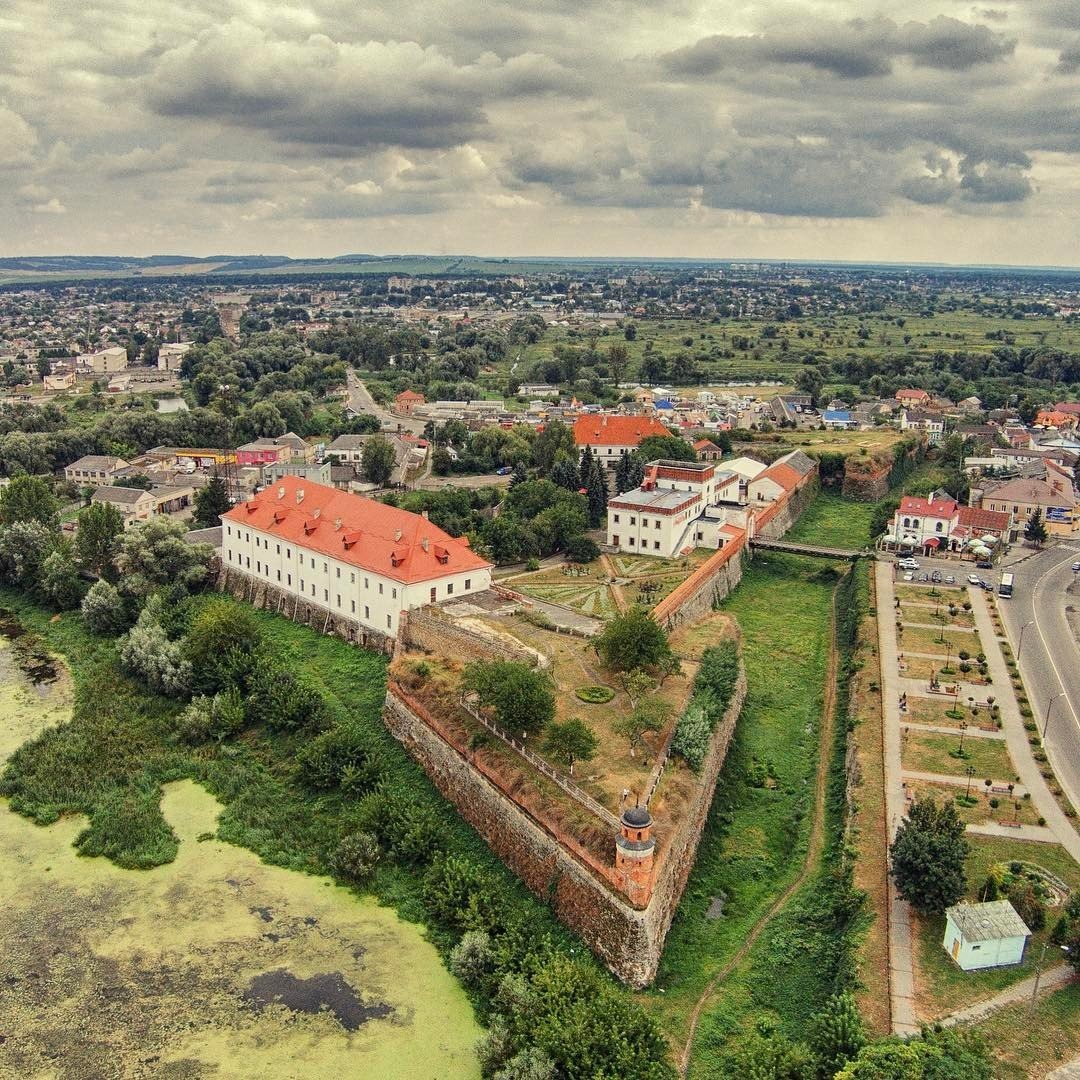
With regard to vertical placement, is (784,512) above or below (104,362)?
below

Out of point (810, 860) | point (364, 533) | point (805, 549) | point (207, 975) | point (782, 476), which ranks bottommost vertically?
point (207, 975)

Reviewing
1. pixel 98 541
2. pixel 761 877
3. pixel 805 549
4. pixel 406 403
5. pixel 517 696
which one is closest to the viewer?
pixel 761 877

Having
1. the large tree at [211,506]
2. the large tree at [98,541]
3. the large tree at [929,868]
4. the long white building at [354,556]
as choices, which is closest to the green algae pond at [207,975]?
the large tree at [929,868]

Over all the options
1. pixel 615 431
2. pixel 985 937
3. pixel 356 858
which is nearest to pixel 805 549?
pixel 615 431

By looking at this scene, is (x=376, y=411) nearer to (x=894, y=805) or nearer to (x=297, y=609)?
(x=297, y=609)

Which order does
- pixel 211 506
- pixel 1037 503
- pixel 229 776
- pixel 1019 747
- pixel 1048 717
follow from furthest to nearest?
pixel 1037 503, pixel 211 506, pixel 1048 717, pixel 229 776, pixel 1019 747

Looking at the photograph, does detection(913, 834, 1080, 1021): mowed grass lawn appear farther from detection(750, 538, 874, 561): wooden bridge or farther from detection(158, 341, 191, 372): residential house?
detection(158, 341, 191, 372): residential house

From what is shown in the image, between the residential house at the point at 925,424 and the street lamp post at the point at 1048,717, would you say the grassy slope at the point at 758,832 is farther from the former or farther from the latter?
the residential house at the point at 925,424

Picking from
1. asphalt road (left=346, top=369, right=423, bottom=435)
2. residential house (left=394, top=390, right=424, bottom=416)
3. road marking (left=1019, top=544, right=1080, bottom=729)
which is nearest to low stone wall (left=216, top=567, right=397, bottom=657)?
road marking (left=1019, top=544, right=1080, bottom=729)
